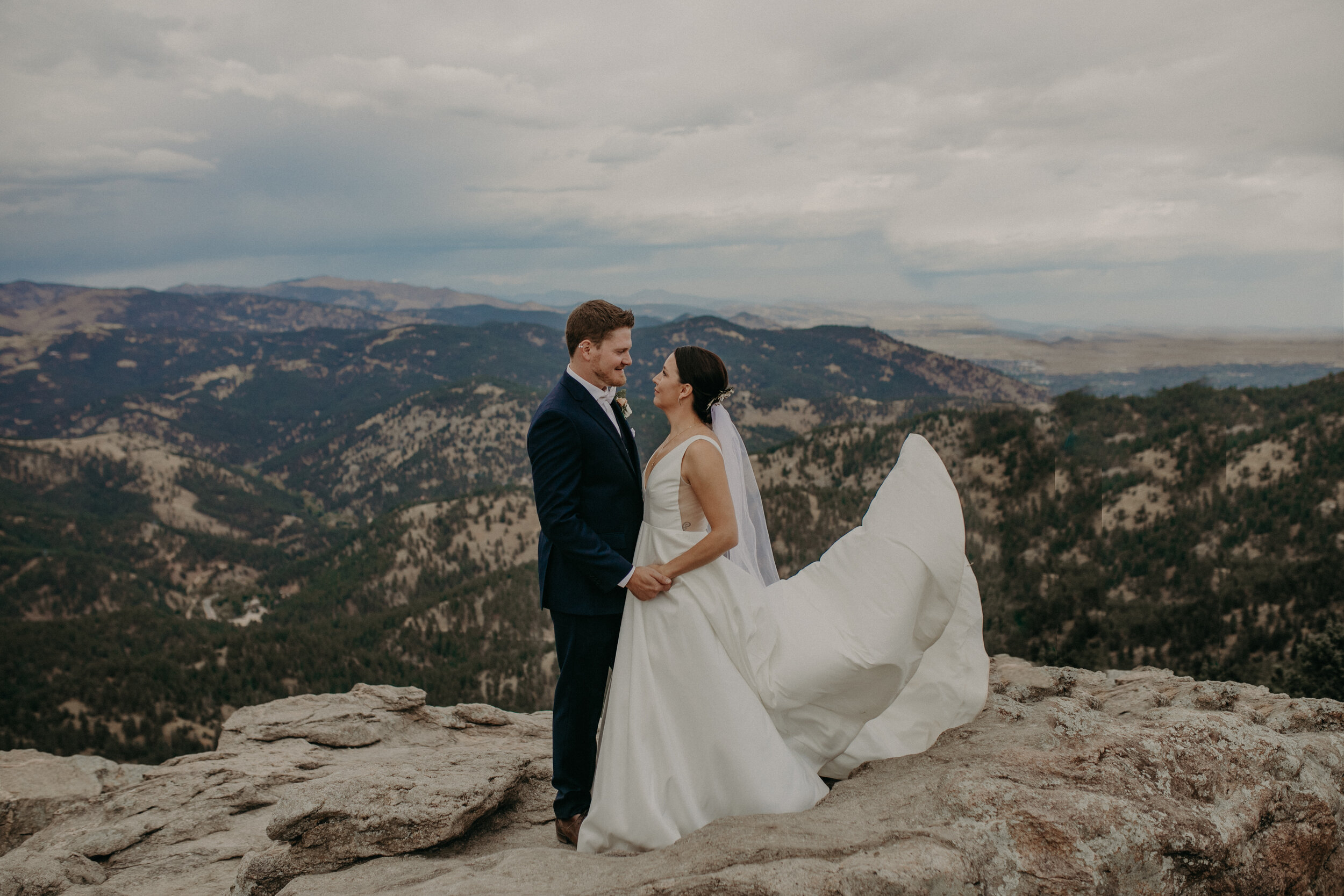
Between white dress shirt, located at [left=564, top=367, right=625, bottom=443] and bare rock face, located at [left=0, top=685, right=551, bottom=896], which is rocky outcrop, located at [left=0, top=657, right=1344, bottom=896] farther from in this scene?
white dress shirt, located at [left=564, top=367, right=625, bottom=443]

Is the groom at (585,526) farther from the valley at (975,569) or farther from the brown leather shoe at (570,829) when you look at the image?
the valley at (975,569)

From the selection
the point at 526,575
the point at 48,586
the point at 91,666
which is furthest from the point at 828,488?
the point at 48,586

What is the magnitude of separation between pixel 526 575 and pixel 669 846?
99567 millimetres

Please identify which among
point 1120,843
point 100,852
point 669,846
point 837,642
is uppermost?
point 837,642

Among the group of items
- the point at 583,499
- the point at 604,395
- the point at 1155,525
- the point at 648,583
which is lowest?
the point at 1155,525

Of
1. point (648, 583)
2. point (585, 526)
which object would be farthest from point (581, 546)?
point (648, 583)

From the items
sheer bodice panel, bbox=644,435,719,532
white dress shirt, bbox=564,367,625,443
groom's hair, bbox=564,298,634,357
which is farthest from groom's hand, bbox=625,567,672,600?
groom's hair, bbox=564,298,634,357

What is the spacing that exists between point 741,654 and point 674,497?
1494 millimetres

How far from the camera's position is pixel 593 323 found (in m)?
5.70

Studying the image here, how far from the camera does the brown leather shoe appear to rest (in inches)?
237

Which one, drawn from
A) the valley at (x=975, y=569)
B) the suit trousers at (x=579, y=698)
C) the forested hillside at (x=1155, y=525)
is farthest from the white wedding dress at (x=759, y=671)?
the valley at (x=975, y=569)

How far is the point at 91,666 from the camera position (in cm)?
8988

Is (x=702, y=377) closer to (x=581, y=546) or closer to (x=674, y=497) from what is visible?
(x=674, y=497)

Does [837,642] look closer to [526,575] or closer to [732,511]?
[732,511]
